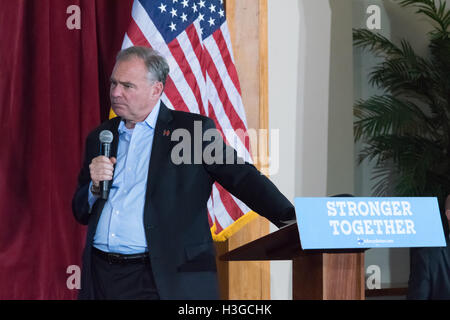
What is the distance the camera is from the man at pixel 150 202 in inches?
81.0

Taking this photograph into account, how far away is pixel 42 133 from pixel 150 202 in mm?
1503

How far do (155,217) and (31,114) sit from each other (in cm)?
163

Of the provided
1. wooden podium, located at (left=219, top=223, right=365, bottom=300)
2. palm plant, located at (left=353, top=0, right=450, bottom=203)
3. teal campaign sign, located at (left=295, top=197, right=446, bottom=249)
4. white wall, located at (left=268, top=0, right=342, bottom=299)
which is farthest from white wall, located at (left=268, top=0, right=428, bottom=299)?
teal campaign sign, located at (left=295, top=197, right=446, bottom=249)

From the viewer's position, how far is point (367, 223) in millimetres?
1431

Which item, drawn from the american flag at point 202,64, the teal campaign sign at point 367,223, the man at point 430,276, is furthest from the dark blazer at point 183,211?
the man at point 430,276

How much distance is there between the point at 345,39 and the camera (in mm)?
4789

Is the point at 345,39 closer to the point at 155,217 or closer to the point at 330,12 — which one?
the point at 330,12

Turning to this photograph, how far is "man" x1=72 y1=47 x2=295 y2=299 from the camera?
6.75ft

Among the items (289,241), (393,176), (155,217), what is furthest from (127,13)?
(393,176)

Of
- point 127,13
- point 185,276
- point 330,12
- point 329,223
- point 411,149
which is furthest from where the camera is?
point 411,149

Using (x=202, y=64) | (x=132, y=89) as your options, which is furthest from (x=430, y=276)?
(x=132, y=89)

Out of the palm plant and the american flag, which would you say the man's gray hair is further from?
the palm plant

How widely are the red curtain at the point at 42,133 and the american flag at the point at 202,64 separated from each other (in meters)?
0.41

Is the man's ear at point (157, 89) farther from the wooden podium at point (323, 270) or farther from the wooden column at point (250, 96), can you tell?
the wooden column at point (250, 96)
